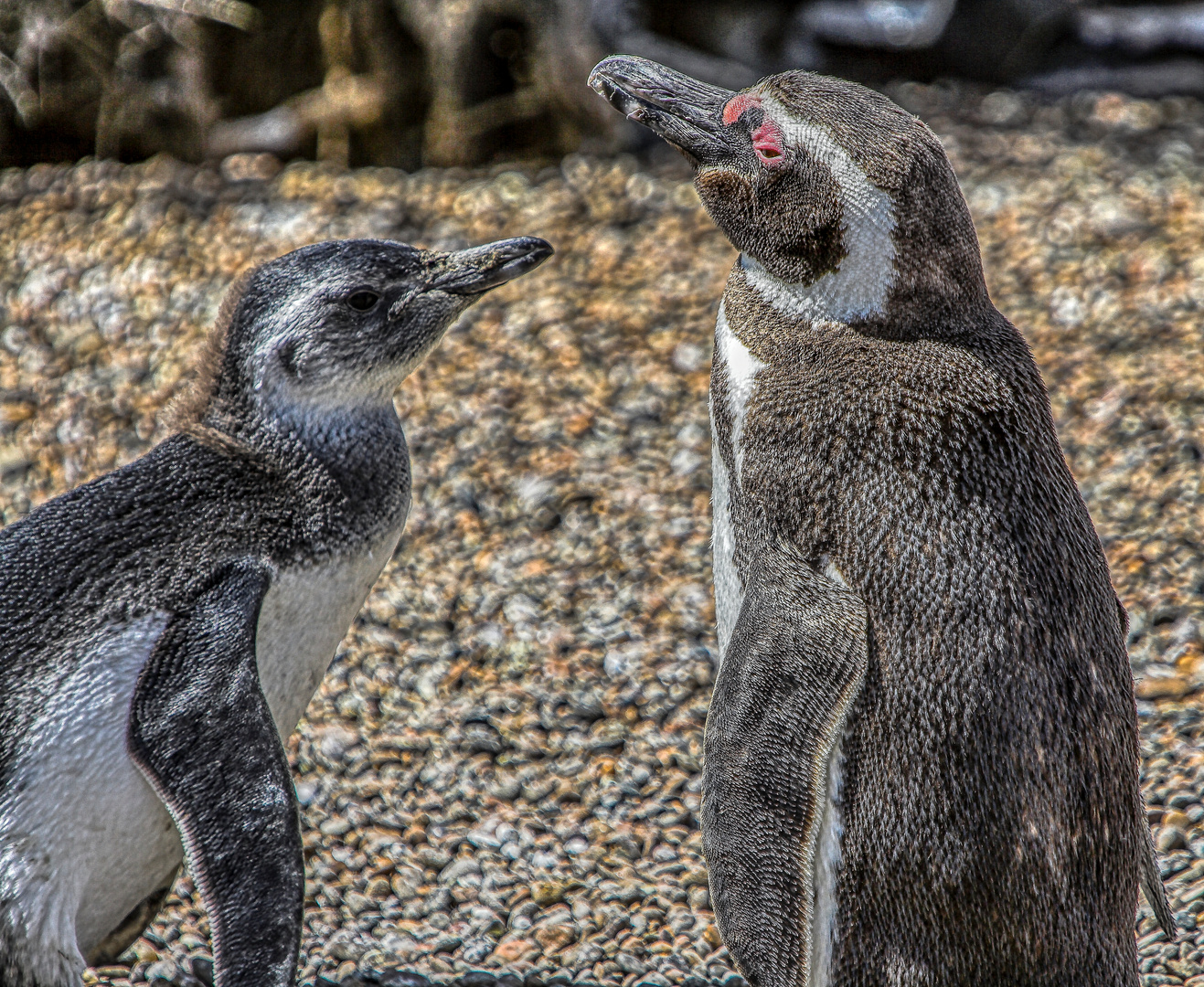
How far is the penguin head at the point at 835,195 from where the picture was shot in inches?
88.4

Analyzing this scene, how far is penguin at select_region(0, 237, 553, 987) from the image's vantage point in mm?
2430

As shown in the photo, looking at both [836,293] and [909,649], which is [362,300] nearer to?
[836,293]

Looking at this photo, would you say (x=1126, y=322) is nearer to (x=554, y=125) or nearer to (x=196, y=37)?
(x=554, y=125)

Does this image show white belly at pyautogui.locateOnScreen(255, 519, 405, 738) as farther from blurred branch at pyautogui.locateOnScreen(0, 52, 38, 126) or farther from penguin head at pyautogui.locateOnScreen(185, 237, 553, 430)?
blurred branch at pyautogui.locateOnScreen(0, 52, 38, 126)

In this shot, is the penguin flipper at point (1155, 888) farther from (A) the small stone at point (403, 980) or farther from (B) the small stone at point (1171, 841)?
(A) the small stone at point (403, 980)

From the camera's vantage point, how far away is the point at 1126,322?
15.9 feet

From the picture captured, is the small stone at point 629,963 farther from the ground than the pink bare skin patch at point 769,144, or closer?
closer

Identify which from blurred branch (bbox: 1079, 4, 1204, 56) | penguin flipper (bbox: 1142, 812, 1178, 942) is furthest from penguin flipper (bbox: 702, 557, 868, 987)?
blurred branch (bbox: 1079, 4, 1204, 56)

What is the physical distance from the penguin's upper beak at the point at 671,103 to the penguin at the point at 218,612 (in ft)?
1.49

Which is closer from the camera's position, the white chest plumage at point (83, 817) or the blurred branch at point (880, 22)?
the white chest plumage at point (83, 817)

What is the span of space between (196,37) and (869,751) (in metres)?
5.20

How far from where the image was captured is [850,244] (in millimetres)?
2287

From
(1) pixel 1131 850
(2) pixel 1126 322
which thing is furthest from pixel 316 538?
(2) pixel 1126 322

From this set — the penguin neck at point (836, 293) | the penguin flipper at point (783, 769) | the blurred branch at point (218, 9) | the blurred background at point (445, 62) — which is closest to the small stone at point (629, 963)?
the penguin flipper at point (783, 769)
